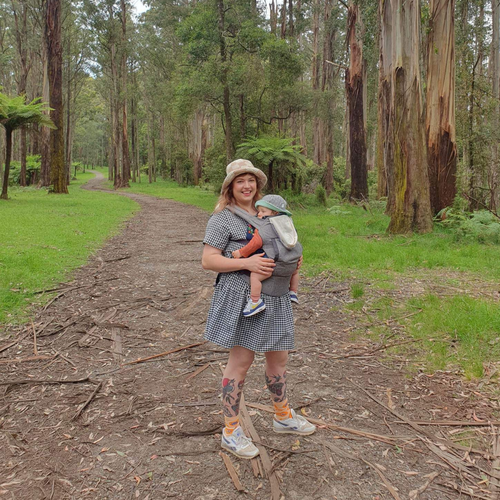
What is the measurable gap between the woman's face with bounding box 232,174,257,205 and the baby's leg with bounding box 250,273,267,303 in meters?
0.49

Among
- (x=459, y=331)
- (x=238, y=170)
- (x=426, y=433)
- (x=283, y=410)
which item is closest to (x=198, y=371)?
(x=283, y=410)

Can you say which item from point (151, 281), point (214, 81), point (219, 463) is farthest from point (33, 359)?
point (214, 81)

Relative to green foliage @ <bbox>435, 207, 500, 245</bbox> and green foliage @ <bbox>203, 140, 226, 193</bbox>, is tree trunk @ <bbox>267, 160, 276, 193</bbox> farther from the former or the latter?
green foliage @ <bbox>435, 207, 500, 245</bbox>

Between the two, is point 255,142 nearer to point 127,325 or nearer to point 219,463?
point 127,325

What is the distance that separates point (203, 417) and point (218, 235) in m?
1.33

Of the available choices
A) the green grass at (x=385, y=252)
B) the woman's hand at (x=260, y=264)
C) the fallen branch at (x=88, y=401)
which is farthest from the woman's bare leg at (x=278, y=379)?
the green grass at (x=385, y=252)

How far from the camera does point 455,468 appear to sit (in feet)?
7.98

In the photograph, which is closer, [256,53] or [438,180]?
[438,180]

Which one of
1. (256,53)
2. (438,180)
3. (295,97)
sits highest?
(256,53)

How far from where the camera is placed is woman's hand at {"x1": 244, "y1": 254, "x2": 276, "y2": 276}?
2.35 metres

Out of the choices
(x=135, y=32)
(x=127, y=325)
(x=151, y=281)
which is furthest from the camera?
(x=135, y=32)

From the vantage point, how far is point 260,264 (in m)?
2.35

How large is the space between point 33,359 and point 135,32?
1447 inches

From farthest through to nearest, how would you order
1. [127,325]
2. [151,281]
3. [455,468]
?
[151,281], [127,325], [455,468]
